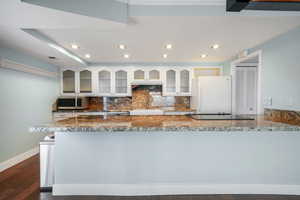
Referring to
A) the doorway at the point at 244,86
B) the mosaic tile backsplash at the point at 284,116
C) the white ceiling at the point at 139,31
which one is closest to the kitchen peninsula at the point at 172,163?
the mosaic tile backsplash at the point at 284,116

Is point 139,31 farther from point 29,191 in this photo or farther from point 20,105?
point 20,105

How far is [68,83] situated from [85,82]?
1.51 ft

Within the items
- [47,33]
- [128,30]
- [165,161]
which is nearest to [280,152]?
[165,161]

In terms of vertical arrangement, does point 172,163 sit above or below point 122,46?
below

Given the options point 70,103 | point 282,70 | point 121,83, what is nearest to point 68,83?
point 70,103

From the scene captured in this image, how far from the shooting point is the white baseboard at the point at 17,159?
2.82 m

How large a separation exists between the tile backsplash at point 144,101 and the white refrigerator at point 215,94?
3.21 feet

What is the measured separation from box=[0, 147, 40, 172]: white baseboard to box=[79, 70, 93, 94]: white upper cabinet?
1747 mm

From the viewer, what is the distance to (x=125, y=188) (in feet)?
6.88

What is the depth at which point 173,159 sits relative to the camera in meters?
2.11

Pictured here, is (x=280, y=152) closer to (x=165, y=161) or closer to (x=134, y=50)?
(x=165, y=161)

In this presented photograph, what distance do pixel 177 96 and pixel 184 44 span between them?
210cm

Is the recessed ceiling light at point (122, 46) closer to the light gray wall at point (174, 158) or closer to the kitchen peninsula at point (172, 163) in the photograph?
the kitchen peninsula at point (172, 163)

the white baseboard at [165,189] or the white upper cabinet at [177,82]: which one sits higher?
the white upper cabinet at [177,82]
